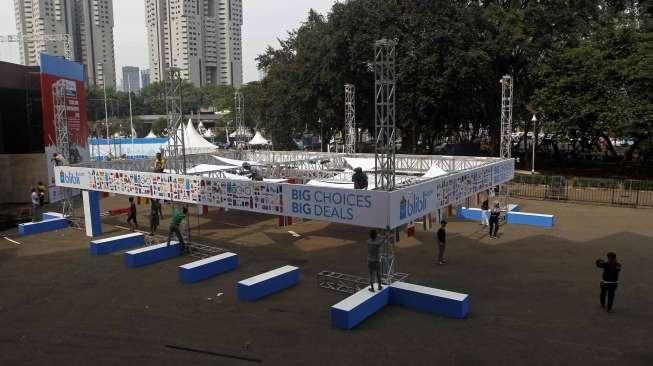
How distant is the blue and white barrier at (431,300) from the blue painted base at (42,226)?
1638 centimetres

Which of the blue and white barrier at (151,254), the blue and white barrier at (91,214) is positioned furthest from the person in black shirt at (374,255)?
the blue and white barrier at (91,214)

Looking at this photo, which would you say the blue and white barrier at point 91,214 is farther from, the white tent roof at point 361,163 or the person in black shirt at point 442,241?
the person in black shirt at point 442,241

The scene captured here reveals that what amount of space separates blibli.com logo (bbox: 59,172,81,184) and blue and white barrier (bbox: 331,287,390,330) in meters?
14.0

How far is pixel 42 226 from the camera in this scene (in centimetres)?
2122

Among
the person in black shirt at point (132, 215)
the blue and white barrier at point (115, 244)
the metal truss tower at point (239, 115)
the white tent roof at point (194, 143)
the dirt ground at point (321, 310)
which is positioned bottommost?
the dirt ground at point (321, 310)

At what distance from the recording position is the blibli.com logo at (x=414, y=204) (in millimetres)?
11781

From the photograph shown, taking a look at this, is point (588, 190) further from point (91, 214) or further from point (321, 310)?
point (91, 214)

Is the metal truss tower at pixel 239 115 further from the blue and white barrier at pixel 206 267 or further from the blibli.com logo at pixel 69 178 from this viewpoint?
the blue and white barrier at pixel 206 267

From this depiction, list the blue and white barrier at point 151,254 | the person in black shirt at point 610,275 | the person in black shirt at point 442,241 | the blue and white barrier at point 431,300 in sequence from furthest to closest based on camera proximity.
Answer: the blue and white barrier at point 151,254 → the person in black shirt at point 442,241 → the blue and white barrier at point 431,300 → the person in black shirt at point 610,275

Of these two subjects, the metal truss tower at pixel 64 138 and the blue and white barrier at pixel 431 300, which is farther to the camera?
the metal truss tower at pixel 64 138

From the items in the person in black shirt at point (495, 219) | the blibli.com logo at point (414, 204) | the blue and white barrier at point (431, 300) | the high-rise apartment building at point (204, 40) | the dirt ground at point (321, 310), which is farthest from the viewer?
the high-rise apartment building at point (204, 40)

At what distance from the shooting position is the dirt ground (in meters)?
9.34

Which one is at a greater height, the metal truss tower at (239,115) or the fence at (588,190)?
the metal truss tower at (239,115)

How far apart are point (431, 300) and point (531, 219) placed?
458 inches
